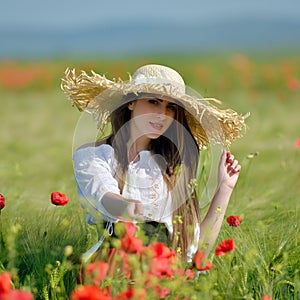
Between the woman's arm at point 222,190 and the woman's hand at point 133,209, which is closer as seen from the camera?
the woman's hand at point 133,209

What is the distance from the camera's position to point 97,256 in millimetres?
2947

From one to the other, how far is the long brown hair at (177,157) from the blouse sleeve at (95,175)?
0.25ft

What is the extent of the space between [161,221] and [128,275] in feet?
1.61

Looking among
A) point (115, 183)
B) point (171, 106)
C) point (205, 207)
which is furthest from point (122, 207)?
point (205, 207)

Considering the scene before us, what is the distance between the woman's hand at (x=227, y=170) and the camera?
323 cm

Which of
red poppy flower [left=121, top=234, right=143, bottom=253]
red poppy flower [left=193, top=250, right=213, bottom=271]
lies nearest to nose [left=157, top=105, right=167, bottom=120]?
red poppy flower [left=193, top=250, right=213, bottom=271]

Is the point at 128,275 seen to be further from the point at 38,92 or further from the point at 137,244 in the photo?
the point at 38,92

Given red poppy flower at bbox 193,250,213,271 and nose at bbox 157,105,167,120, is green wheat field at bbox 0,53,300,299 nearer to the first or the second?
red poppy flower at bbox 193,250,213,271

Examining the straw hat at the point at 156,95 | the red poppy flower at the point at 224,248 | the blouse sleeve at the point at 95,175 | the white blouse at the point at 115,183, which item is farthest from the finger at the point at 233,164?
the red poppy flower at the point at 224,248

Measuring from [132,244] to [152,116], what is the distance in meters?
0.83

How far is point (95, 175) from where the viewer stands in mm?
3006

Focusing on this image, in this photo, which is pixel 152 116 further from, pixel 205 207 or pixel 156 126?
pixel 205 207

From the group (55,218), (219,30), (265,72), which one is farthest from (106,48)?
(55,218)

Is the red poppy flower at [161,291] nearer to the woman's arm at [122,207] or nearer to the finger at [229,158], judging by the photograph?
the woman's arm at [122,207]
